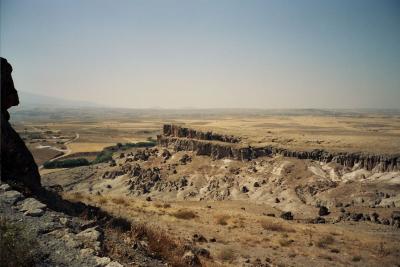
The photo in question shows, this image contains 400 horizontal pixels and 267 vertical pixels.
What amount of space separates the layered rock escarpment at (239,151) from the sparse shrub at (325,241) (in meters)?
19.0

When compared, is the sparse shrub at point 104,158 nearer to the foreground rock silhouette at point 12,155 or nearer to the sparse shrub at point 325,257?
the foreground rock silhouette at point 12,155

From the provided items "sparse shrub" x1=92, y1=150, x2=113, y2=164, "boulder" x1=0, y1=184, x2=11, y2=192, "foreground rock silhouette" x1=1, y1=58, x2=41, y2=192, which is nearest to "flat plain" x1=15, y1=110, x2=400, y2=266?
"foreground rock silhouette" x1=1, y1=58, x2=41, y2=192

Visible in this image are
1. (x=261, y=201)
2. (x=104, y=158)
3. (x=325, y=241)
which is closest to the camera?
(x=325, y=241)

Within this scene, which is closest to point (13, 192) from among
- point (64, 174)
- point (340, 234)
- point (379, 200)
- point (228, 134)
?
point (340, 234)

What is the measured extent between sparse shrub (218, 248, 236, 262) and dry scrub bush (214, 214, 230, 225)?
642 centimetres

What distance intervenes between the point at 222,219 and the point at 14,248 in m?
18.2

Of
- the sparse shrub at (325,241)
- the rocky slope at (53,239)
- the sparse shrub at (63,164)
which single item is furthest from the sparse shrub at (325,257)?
the sparse shrub at (63,164)

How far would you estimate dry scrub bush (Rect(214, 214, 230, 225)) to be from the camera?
23.5 metres

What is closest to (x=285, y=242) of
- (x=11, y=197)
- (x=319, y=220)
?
(x=319, y=220)

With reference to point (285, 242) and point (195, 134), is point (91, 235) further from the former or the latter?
point (195, 134)

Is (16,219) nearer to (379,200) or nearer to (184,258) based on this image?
(184,258)

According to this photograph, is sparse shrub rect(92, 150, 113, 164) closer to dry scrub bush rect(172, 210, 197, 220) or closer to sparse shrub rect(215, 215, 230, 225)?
dry scrub bush rect(172, 210, 197, 220)

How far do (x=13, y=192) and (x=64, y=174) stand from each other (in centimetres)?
5130

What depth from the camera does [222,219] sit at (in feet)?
79.4
